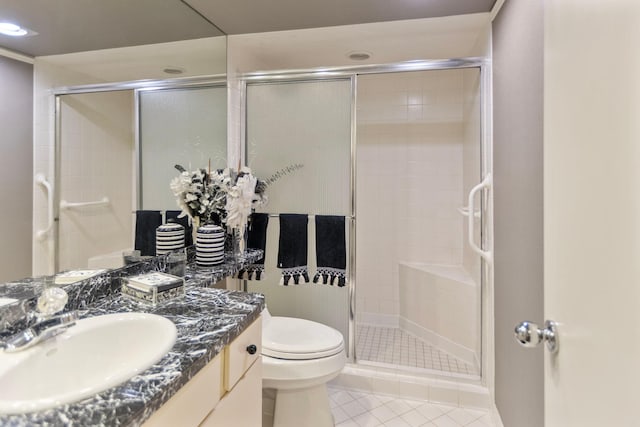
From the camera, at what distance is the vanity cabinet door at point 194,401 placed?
78 cm

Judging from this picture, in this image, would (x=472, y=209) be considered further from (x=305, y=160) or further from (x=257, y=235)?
(x=257, y=235)

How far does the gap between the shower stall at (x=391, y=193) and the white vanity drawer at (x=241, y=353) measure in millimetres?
1127

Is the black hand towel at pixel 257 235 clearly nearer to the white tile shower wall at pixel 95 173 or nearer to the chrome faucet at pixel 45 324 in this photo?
the white tile shower wall at pixel 95 173

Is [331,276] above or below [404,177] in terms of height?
below

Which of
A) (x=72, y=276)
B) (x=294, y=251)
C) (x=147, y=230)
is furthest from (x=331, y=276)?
(x=72, y=276)

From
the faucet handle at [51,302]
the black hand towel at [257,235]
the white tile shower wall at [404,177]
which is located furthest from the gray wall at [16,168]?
the white tile shower wall at [404,177]

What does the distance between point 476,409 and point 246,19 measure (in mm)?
2646

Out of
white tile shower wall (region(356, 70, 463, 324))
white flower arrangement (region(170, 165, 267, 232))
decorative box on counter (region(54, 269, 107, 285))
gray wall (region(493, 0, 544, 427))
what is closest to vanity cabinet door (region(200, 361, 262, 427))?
decorative box on counter (region(54, 269, 107, 285))

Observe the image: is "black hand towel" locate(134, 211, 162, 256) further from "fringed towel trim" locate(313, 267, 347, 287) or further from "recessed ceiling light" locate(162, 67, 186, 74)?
"fringed towel trim" locate(313, 267, 347, 287)

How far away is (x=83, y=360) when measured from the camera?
0.98 meters

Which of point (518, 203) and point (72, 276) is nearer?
point (72, 276)

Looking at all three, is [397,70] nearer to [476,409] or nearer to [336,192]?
[336,192]

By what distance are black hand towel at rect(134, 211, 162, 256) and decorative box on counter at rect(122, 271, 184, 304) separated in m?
0.22

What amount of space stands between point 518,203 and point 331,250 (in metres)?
1.14
